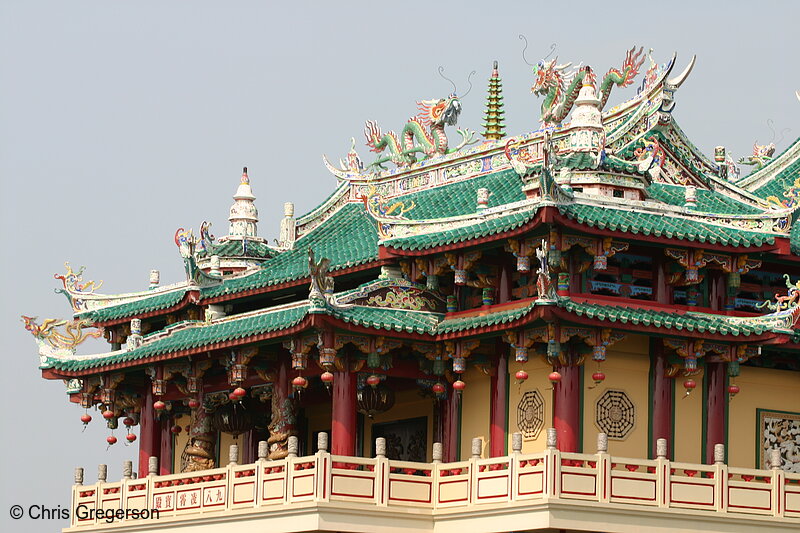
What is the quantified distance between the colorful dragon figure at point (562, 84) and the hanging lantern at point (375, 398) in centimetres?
623

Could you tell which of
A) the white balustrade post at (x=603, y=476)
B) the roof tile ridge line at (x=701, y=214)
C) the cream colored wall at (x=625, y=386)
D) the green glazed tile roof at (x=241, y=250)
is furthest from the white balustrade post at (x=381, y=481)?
the green glazed tile roof at (x=241, y=250)

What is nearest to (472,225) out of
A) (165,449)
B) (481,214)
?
(481,214)

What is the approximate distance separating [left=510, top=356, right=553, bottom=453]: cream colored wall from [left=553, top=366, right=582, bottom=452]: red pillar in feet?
1.60

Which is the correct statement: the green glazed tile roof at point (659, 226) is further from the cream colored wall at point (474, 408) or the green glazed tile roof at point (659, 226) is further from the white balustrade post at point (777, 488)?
the white balustrade post at point (777, 488)

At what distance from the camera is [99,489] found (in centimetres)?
3594

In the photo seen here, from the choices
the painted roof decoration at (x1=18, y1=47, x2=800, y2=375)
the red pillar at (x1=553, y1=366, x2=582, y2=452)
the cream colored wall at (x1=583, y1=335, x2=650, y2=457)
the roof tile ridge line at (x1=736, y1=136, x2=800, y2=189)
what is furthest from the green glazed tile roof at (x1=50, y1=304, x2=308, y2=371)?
the roof tile ridge line at (x1=736, y1=136, x2=800, y2=189)

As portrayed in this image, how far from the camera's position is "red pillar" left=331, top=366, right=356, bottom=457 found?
3238 cm

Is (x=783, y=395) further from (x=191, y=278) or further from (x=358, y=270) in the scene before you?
A: (x=191, y=278)

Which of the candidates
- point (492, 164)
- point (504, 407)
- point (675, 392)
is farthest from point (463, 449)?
point (492, 164)

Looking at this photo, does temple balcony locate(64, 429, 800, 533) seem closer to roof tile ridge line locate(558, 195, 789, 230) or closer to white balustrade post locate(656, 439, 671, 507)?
white balustrade post locate(656, 439, 671, 507)

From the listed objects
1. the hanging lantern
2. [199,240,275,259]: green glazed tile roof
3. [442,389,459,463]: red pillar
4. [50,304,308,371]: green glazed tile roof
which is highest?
[199,240,275,259]: green glazed tile roof

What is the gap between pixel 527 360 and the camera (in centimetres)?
3209

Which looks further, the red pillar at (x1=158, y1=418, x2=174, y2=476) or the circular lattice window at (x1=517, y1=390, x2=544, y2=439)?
the red pillar at (x1=158, y1=418, x2=174, y2=476)

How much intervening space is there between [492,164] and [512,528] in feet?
30.3
